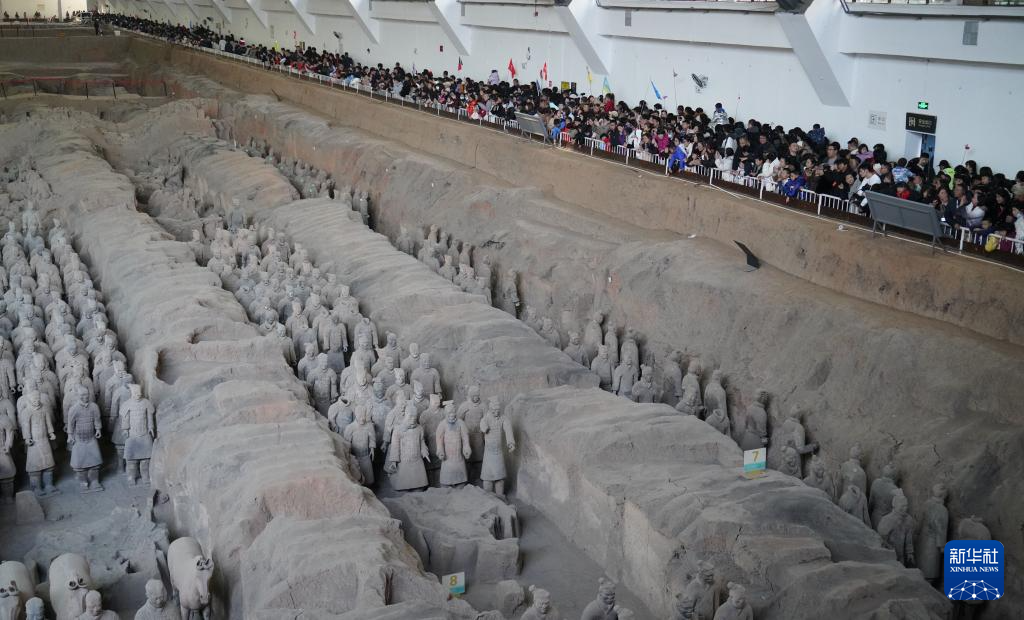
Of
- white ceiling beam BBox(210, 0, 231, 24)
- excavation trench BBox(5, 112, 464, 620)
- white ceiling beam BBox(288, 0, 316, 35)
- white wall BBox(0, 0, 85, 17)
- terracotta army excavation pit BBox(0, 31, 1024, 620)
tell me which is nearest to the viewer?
excavation trench BBox(5, 112, 464, 620)

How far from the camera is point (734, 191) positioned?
11391 millimetres

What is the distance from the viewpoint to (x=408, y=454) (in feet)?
27.8

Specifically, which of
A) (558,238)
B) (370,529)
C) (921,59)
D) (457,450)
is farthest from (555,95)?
(370,529)

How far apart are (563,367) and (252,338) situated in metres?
2.81

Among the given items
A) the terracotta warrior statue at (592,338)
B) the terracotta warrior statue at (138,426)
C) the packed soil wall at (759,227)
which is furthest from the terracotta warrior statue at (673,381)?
the terracotta warrior statue at (138,426)

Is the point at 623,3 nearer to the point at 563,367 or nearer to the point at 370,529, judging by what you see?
the point at 563,367

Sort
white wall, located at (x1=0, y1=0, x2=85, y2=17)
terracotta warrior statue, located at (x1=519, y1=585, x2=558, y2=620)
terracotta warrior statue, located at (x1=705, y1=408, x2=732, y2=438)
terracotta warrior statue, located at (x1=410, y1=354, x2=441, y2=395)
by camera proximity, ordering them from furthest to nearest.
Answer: white wall, located at (x1=0, y1=0, x2=85, y2=17)
terracotta warrior statue, located at (x1=410, y1=354, x2=441, y2=395)
terracotta warrior statue, located at (x1=705, y1=408, x2=732, y2=438)
terracotta warrior statue, located at (x1=519, y1=585, x2=558, y2=620)

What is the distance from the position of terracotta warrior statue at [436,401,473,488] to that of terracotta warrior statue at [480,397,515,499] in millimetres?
148

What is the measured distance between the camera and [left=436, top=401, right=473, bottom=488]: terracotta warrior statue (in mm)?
8406

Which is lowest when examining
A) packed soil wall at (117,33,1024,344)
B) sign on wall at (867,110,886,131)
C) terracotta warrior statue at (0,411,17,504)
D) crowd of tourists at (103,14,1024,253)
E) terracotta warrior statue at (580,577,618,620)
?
terracotta warrior statue at (0,411,17,504)

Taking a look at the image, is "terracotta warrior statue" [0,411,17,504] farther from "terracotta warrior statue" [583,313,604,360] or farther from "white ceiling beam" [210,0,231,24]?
"white ceiling beam" [210,0,231,24]

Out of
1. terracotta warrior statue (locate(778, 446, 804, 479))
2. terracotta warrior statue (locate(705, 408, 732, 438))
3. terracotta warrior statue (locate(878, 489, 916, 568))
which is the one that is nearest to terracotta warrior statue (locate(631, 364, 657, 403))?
terracotta warrior statue (locate(705, 408, 732, 438))

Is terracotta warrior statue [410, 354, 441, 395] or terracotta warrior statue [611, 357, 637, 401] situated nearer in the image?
terracotta warrior statue [410, 354, 441, 395]

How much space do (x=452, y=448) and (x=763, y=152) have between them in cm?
536
